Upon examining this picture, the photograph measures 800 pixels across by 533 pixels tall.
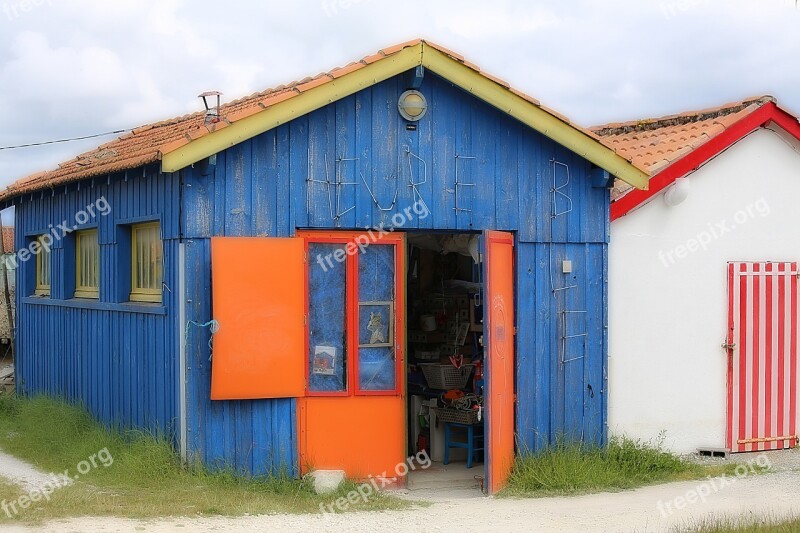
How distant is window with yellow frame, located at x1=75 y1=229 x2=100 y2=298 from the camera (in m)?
12.6

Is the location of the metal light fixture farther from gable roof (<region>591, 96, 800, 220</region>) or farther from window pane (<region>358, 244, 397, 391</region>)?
gable roof (<region>591, 96, 800, 220</region>)

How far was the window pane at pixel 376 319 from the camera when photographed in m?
10.4

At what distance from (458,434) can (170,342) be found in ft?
12.5

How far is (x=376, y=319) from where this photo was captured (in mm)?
10422

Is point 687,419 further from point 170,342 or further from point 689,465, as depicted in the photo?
point 170,342

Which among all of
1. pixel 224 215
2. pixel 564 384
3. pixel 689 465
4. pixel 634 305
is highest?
pixel 224 215

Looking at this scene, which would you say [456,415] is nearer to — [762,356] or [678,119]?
[762,356]

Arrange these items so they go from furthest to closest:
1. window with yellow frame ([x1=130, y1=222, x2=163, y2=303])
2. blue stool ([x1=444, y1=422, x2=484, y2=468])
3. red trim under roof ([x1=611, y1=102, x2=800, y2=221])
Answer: blue stool ([x1=444, y1=422, x2=484, y2=468]) < red trim under roof ([x1=611, y1=102, x2=800, y2=221]) < window with yellow frame ([x1=130, y1=222, x2=163, y2=303])

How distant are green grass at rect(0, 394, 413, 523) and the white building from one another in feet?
11.6

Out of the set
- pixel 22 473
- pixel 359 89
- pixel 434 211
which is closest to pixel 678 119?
pixel 434 211

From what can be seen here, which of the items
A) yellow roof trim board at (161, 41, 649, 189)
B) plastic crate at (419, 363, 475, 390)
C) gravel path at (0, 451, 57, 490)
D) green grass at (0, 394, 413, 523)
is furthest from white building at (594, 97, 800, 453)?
gravel path at (0, 451, 57, 490)

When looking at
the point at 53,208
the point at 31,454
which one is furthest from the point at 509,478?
the point at 53,208

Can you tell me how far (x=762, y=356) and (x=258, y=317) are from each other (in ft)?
19.9

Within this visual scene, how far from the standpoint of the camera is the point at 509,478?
10.6 metres
